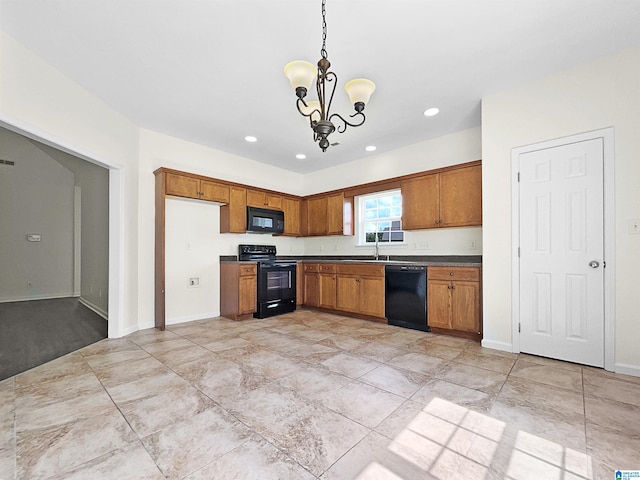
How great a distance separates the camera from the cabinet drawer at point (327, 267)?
16.6 ft

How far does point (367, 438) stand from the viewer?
1.63m

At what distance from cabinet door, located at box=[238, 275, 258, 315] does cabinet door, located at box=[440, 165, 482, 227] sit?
120 inches

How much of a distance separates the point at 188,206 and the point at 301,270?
7.51 ft

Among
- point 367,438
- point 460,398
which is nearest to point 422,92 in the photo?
point 460,398

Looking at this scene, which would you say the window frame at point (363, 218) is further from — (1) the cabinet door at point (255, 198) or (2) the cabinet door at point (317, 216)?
(1) the cabinet door at point (255, 198)

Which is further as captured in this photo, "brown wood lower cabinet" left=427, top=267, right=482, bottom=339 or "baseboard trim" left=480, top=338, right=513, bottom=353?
"brown wood lower cabinet" left=427, top=267, right=482, bottom=339

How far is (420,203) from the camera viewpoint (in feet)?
14.2

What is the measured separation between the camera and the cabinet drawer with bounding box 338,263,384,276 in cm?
446

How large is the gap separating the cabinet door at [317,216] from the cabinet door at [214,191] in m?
1.78

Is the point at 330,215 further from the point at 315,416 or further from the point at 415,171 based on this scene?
the point at 315,416

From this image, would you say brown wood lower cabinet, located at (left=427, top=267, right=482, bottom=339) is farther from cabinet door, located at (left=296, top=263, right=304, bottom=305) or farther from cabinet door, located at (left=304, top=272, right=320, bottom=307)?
cabinet door, located at (left=296, top=263, right=304, bottom=305)

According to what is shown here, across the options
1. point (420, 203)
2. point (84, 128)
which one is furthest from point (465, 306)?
point (84, 128)

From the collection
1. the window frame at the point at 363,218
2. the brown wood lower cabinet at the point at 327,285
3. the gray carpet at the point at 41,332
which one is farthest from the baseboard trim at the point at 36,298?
the window frame at the point at 363,218

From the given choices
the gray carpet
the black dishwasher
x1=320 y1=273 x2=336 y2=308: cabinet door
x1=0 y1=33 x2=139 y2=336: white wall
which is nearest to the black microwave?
x1=320 y1=273 x2=336 y2=308: cabinet door
